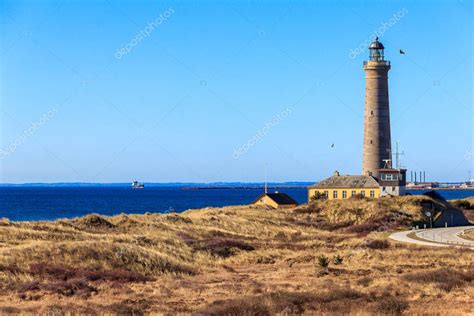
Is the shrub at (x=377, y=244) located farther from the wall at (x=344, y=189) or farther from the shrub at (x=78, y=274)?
the wall at (x=344, y=189)

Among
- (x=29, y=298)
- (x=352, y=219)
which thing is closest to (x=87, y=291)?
(x=29, y=298)

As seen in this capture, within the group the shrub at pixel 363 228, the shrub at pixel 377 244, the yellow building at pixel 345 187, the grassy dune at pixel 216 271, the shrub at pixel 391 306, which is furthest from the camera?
the yellow building at pixel 345 187

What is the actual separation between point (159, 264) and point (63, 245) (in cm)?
611

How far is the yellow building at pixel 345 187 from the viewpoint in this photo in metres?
89.7

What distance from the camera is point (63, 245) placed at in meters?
45.4

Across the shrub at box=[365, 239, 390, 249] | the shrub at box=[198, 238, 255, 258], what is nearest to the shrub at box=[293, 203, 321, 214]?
the shrub at box=[198, 238, 255, 258]

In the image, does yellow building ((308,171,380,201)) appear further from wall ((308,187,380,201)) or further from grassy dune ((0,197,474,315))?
grassy dune ((0,197,474,315))

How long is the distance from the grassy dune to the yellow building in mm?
18861

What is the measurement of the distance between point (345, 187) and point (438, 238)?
32137mm

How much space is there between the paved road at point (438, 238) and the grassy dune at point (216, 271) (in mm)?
2231

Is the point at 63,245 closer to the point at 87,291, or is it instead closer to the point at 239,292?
the point at 87,291

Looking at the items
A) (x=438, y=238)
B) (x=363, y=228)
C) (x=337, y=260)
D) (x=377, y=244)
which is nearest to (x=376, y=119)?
(x=363, y=228)

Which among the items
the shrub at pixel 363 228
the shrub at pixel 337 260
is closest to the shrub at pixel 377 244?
the shrub at pixel 337 260

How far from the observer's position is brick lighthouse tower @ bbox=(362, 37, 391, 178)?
94.7m
